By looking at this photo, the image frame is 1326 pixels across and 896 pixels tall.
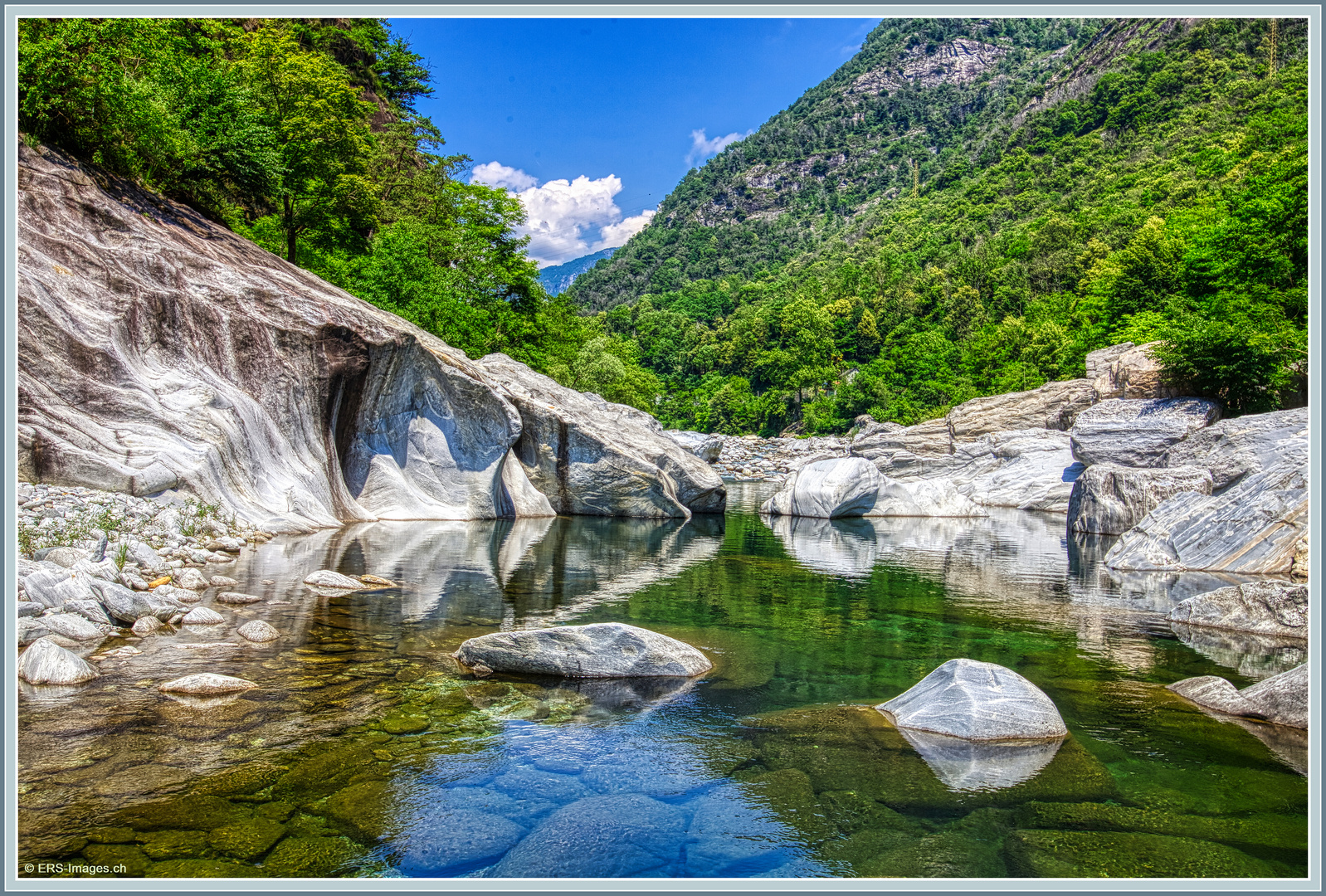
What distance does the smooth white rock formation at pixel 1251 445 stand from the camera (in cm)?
1898

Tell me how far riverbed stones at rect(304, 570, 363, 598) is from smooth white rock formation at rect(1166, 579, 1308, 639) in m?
11.6

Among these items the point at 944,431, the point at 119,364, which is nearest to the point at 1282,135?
the point at 944,431

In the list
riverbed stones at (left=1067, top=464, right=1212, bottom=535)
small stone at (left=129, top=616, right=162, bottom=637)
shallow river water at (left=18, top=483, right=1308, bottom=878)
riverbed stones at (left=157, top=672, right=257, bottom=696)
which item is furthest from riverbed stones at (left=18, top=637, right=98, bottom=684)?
riverbed stones at (left=1067, top=464, right=1212, bottom=535)

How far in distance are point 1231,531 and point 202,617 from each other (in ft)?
56.5

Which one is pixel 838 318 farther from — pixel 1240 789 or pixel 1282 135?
pixel 1240 789

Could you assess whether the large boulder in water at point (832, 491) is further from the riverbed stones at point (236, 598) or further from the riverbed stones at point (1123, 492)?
the riverbed stones at point (236, 598)

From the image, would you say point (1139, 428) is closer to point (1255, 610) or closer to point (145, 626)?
point (1255, 610)

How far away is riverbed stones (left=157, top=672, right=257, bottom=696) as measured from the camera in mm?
6406

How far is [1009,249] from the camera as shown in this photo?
3578 inches

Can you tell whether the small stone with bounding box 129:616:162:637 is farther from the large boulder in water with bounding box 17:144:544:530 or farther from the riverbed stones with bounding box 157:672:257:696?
the large boulder in water with bounding box 17:144:544:530

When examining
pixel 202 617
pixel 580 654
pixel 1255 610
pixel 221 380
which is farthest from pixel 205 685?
pixel 221 380

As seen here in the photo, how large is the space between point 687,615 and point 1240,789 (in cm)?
659

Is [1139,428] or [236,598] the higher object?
[1139,428]

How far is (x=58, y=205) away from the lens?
1603cm
